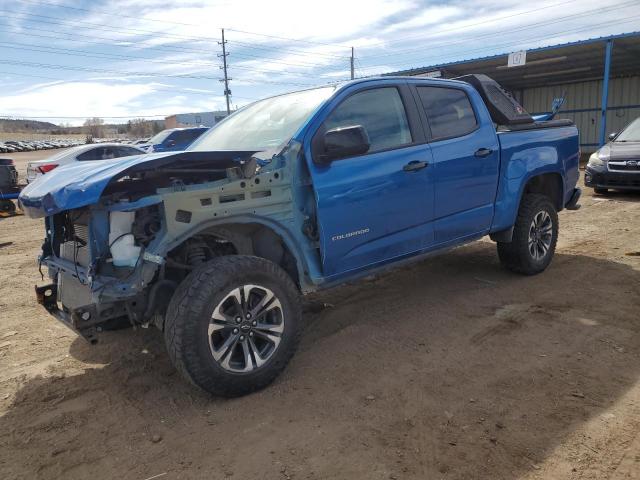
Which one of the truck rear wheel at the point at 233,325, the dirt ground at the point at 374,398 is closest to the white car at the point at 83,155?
the dirt ground at the point at 374,398

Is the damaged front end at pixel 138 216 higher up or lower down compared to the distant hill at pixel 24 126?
lower down

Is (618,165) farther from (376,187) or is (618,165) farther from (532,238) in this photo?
(376,187)

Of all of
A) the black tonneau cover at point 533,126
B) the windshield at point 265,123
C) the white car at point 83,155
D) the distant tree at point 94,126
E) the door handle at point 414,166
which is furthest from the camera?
the distant tree at point 94,126

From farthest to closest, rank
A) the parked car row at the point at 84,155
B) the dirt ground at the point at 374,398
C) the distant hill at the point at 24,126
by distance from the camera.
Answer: the distant hill at the point at 24,126, the parked car row at the point at 84,155, the dirt ground at the point at 374,398

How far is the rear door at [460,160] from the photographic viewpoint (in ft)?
14.2

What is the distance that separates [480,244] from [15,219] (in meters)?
10.2

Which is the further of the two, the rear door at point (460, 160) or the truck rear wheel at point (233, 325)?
the rear door at point (460, 160)

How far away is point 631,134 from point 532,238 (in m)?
7.38

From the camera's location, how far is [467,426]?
9.13 ft

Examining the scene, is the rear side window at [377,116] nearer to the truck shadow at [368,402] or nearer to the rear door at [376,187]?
the rear door at [376,187]

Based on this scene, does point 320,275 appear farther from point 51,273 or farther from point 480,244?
point 480,244

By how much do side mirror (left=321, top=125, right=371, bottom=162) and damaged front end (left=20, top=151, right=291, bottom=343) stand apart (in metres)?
0.34

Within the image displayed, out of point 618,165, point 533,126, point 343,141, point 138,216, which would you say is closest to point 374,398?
point 343,141

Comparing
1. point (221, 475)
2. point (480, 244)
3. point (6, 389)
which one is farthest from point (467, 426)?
point (480, 244)
